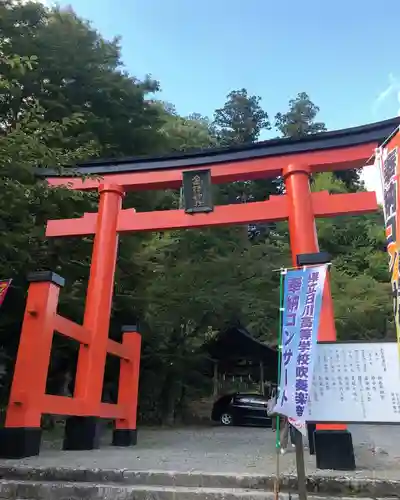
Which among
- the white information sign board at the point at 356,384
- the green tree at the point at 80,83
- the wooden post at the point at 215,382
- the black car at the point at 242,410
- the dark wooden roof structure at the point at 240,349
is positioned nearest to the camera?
the white information sign board at the point at 356,384

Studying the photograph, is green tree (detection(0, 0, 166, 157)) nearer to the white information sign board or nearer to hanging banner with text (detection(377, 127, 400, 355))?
hanging banner with text (detection(377, 127, 400, 355))

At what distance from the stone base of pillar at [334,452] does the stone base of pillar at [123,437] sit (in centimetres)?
405

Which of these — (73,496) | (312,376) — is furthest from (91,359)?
(312,376)

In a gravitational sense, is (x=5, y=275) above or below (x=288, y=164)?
below

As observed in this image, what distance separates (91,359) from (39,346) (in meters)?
1.24

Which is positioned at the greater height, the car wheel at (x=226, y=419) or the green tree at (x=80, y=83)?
the green tree at (x=80, y=83)

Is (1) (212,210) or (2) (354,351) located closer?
(2) (354,351)

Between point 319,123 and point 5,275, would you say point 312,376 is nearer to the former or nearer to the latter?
point 5,275

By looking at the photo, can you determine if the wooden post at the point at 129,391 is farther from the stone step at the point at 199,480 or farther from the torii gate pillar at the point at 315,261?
the torii gate pillar at the point at 315,261

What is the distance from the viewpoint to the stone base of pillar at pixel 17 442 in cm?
484

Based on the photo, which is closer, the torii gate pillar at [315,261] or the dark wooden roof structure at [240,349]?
the torii gate pillar at [315,261]

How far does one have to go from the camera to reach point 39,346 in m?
5.27

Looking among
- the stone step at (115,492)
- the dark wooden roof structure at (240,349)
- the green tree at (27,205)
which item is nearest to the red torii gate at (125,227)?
the green tree at (27,205)

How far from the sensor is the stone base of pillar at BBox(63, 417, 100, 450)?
6.18 meters
